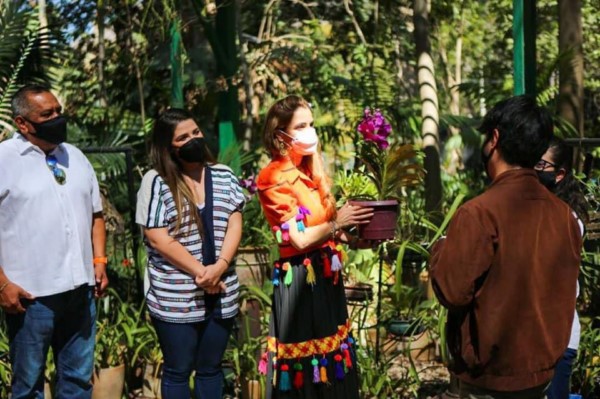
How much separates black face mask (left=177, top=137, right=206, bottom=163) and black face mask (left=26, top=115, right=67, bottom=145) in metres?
0.55

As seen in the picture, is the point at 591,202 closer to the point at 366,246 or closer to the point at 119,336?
the point at 366,246

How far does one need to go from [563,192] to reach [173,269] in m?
1.85

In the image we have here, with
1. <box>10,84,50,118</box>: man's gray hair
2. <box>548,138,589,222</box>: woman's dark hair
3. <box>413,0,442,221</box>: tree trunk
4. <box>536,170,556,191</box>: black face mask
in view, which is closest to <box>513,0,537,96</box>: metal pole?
<box>413,0,442,221</box>: tree trunk

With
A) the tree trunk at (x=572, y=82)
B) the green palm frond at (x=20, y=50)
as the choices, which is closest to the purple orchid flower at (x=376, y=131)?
the green palm frond at (x=20, y=50)

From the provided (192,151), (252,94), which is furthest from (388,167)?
(252,94)

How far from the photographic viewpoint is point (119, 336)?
18.0ft

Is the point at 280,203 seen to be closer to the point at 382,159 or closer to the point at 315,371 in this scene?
the point at 382,159

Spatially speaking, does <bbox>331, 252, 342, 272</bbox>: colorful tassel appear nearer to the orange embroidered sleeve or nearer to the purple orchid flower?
the orange embroidered sleeve

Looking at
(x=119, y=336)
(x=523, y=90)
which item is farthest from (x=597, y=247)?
(x=119, y=336)

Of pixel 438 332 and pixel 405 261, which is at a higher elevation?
pixel 405 261

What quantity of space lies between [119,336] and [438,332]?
6.32ft

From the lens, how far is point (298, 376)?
13.8 feet

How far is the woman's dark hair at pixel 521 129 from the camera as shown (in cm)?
280

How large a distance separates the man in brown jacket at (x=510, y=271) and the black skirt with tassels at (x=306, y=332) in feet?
4.50
